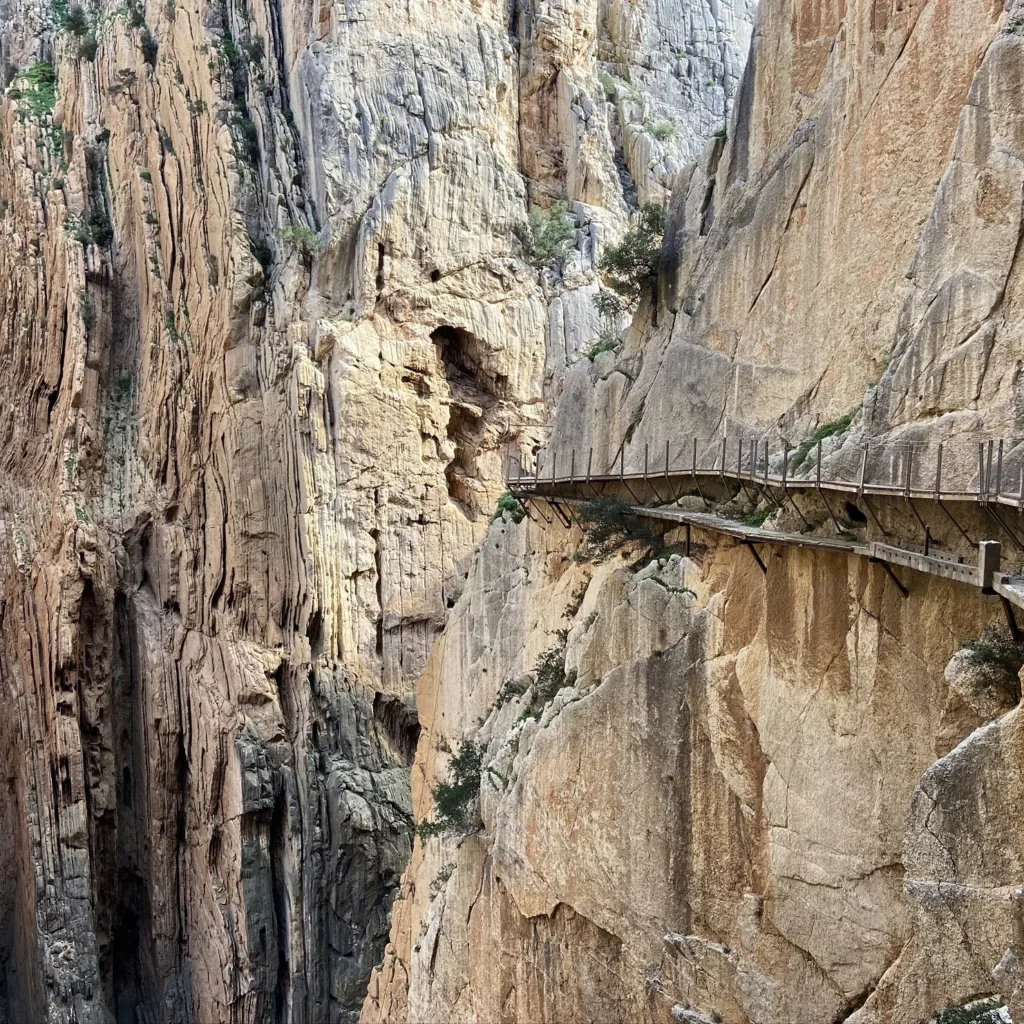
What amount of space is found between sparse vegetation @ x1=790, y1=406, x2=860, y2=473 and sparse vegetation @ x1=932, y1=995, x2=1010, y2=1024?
5691mm

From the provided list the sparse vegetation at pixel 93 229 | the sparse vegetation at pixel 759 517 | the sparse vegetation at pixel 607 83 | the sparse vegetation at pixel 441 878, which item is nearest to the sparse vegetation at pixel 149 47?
the sparse vegetation at pixel 93 229

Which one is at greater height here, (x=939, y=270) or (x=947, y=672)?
(x=939, y=270)

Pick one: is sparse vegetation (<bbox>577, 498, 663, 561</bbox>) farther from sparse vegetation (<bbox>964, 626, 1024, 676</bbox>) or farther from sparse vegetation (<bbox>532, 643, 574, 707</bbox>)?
sparse vegetation (<bbox>964, 626, 1024, 676</bbox>)

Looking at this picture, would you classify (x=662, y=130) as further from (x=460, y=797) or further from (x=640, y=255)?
(x=460, y=797)

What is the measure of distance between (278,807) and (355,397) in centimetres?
1238

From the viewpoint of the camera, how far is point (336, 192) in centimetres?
2697

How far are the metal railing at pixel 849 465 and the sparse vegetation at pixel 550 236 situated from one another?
14.3 m

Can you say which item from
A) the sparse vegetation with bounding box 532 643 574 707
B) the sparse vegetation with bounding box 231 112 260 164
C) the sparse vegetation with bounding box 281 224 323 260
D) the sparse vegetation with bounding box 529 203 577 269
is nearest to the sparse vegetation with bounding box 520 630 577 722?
the sparse vegetation with bounding box 532 643 574 707

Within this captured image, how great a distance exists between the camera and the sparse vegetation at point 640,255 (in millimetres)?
15219

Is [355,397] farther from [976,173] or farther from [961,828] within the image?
[961,828]

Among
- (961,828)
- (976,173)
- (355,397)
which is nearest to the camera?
(961,828)

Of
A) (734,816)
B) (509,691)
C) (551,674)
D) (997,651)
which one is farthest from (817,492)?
(509,691)

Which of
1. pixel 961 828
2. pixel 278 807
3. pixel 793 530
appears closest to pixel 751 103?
pixel 793 530

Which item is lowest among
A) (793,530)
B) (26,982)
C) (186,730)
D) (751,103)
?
(26,982)
